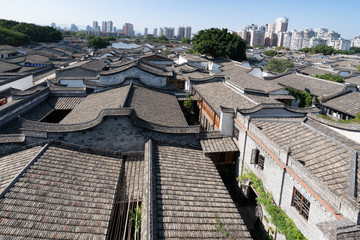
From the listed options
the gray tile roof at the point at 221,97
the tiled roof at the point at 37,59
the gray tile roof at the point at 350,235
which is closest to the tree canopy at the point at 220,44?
the tiled roof at the point at 37,59

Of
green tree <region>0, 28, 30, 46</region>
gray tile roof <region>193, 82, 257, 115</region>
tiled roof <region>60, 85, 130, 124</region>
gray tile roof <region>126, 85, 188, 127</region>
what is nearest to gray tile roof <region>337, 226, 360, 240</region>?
gray tile roof <region>126, 85, 188, 127</region>

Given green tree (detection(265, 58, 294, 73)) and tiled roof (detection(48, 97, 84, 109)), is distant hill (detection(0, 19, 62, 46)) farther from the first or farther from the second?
green tree (detection(265, 58, 294, 73))

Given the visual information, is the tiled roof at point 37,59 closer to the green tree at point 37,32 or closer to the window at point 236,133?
the window at point 236,133

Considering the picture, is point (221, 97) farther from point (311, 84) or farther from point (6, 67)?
point (6, 67)

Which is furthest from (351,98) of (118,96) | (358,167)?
(118,96)

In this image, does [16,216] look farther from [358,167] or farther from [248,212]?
[358,167]

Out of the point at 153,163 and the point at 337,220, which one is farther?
the point at 153,163
